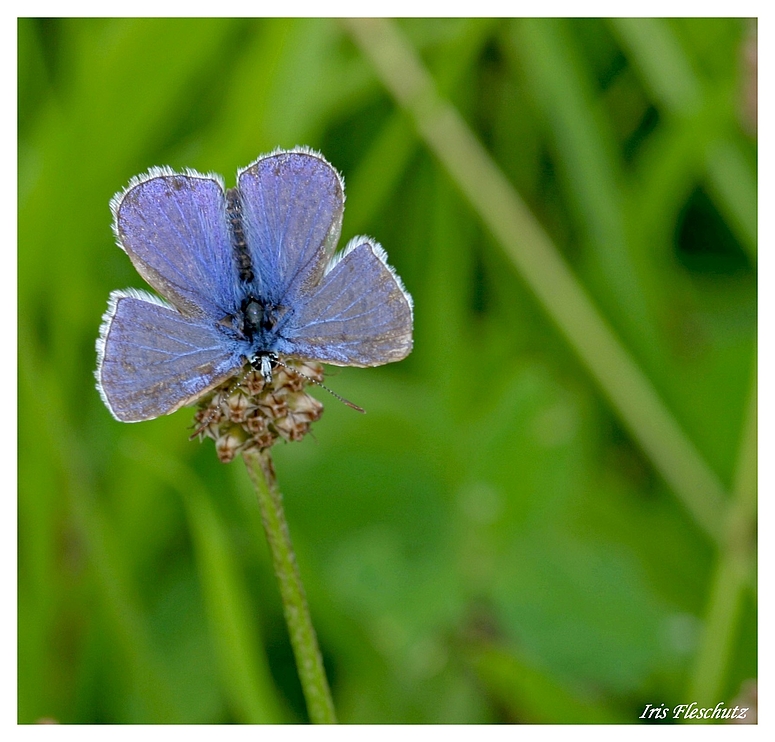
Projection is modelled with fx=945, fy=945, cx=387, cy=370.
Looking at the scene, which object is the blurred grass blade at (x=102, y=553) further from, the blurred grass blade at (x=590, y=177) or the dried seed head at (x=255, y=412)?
the blurred grass blade at (x=590, y=177)

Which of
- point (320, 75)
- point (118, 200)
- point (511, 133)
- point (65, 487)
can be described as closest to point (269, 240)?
point (118, 200)

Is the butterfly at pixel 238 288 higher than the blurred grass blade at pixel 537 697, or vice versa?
the butterfly at pixel 238 288

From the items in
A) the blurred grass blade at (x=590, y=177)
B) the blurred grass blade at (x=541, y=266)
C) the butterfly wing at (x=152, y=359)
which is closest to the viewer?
the butterfly wing at (x=152, y=359)

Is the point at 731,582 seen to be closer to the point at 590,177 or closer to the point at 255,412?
the point at 590,177

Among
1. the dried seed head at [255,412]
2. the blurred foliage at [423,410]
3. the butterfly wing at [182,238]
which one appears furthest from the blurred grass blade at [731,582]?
the butterfly wing at [182,238]

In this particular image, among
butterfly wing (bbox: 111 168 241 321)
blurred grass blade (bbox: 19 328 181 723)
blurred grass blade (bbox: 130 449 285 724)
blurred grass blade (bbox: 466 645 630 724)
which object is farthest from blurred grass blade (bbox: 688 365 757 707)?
butterfly wing (bbox: 111 168 241 321)
